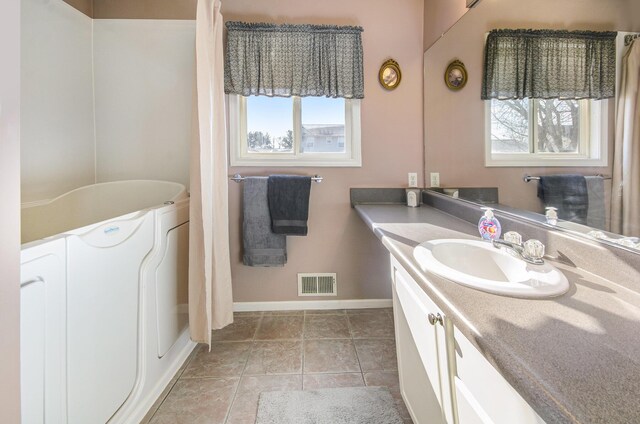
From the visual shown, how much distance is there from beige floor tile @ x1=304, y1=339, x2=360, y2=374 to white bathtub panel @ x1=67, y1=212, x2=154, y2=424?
879 millimetres

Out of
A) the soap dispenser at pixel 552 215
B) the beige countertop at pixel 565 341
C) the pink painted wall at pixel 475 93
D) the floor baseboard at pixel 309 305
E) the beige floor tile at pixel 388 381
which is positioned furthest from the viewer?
the floor baseboard at pixel 309 305

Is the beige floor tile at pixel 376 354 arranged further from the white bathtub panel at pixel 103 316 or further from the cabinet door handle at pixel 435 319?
the white bathtub panel at pixel 103 316

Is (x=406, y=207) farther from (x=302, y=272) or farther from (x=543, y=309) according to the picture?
(x=543, y=309)

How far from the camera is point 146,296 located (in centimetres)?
135

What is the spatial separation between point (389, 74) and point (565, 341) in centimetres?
211

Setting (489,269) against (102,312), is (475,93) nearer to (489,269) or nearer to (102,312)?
(489,269)

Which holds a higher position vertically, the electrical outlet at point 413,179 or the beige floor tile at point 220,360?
the electrical outlet at point 413,179

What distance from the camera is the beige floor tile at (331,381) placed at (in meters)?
1.53

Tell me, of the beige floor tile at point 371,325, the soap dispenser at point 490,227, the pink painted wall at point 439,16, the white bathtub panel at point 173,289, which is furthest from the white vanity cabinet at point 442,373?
the pink painted wall at point 439,16

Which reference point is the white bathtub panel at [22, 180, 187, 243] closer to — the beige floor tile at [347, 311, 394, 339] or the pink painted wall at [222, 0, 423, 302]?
the pink painted wall at [222, 0, 423, 302]

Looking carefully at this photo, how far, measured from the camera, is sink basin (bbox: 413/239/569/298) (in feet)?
2.36

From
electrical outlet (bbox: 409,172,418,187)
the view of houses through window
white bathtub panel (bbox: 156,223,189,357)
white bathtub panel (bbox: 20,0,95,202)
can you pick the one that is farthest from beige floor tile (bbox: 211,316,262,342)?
electrical outlet (bbox: 409,172,418,187)

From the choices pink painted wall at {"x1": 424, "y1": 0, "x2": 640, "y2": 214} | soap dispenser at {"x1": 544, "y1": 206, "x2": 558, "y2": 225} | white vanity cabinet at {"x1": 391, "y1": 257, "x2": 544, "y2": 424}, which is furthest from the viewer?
soap dispenser at {"x1": 544, "y1": 206, "x2": 558, "y2": 225}

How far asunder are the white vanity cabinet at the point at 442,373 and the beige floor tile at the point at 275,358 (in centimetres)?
68
